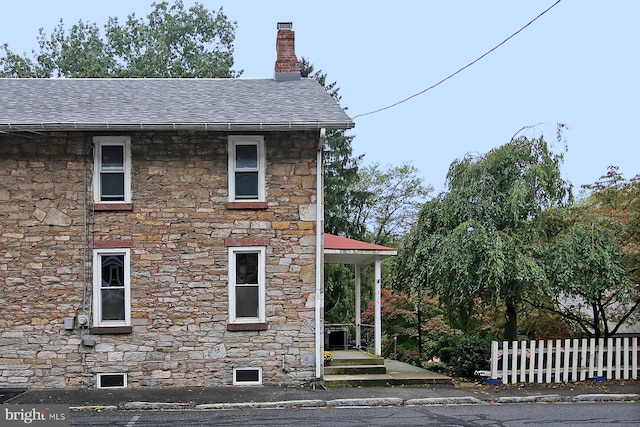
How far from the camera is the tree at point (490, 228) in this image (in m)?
14.6

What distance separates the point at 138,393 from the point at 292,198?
4.95 m

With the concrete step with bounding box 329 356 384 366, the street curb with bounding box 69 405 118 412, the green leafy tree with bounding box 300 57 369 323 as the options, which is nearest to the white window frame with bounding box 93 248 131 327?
the street curb with bounding box 69 405 118 412

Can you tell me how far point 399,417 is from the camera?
11320 mm

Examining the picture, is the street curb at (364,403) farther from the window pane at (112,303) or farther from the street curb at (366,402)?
the window pane at (112,303)

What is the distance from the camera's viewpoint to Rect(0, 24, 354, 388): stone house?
553 inches

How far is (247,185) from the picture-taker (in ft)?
48.1

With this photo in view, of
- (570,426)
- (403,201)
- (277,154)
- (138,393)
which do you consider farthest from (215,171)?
(403,201)

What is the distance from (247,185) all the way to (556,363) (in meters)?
7.69

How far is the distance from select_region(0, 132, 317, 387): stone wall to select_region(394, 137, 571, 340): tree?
10.3ft

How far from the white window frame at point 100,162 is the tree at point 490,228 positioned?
6.69 m

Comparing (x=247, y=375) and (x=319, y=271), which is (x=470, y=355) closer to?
(x=319, y=271)

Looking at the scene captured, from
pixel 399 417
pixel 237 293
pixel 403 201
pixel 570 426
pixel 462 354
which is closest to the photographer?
pixel 570 426

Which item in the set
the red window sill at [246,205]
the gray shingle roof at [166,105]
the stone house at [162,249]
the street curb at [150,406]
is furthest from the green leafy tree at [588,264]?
the street curb at [150,406]

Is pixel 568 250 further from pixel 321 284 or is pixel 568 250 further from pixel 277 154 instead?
pixel 277 154
